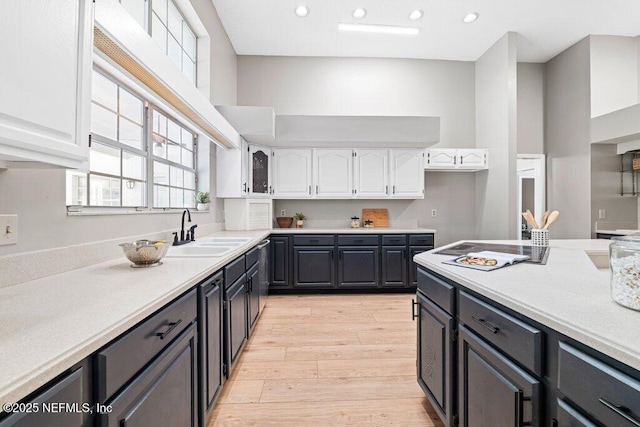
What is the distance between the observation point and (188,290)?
132 centimetres

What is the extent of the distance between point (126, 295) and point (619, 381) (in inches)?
53.9

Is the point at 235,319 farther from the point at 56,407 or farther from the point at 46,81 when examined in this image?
the point at 46,81

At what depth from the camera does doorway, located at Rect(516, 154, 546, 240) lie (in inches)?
185

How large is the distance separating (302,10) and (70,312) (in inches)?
150

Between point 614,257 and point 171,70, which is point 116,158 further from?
point 614,257

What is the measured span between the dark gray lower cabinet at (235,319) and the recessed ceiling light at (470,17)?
13.1 ft

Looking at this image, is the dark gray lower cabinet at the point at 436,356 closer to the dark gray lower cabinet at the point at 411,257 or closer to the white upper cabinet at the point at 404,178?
the dark gray lower cabinet at the point at 411,257

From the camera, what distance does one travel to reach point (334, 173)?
4.25m

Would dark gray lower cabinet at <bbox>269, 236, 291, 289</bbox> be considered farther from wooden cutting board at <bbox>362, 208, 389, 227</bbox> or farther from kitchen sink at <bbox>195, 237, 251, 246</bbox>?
wooden cutting board at <bbox>362, 208, 389, 227</bbox>

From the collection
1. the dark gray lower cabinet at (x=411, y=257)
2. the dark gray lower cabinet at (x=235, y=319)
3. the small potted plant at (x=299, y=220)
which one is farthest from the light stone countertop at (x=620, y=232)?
the dark gray lower cabinet at (x=235, y=319)

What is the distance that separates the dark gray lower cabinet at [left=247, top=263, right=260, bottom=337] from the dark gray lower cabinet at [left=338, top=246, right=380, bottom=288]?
1417 millimetres

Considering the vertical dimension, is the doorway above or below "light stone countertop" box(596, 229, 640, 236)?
above

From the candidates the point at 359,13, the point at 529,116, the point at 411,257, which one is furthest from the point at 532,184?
the point at 359,13


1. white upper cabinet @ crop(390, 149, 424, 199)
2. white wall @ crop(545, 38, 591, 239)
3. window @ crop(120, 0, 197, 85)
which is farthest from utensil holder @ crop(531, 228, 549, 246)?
window @ crop(120, 0, 197, 85)
